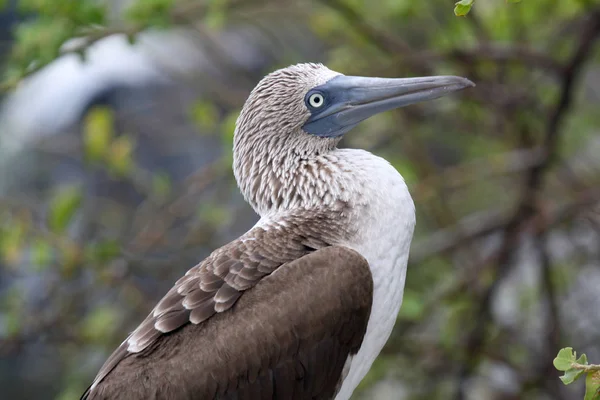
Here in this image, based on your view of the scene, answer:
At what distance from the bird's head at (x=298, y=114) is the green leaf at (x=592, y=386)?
4.87 feet

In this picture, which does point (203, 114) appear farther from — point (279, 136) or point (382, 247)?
point (382, 247)

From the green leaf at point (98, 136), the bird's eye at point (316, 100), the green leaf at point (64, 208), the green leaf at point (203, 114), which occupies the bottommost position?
the green leaf at point (203, 114)

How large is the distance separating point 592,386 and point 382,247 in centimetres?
108

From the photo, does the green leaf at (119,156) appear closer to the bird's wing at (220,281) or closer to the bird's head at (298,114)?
the bird's head at (298,114)

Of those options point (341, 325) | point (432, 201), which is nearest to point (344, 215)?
point (341, 325)

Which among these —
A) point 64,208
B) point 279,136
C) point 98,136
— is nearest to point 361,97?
point 279,136

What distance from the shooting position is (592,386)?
246 cm

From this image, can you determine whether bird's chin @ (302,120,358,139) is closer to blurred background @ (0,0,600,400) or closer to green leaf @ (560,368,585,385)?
blurred background @ (0,0,600,400)

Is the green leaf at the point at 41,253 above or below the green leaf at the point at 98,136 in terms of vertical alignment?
below

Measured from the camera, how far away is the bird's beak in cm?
354

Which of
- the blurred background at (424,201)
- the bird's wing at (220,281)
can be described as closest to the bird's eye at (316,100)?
the bird's wing at (220,281)

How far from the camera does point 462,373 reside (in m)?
5.64

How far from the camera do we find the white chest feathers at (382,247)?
3.40 metres

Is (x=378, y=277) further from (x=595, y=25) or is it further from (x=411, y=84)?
(x=595, y=25)
